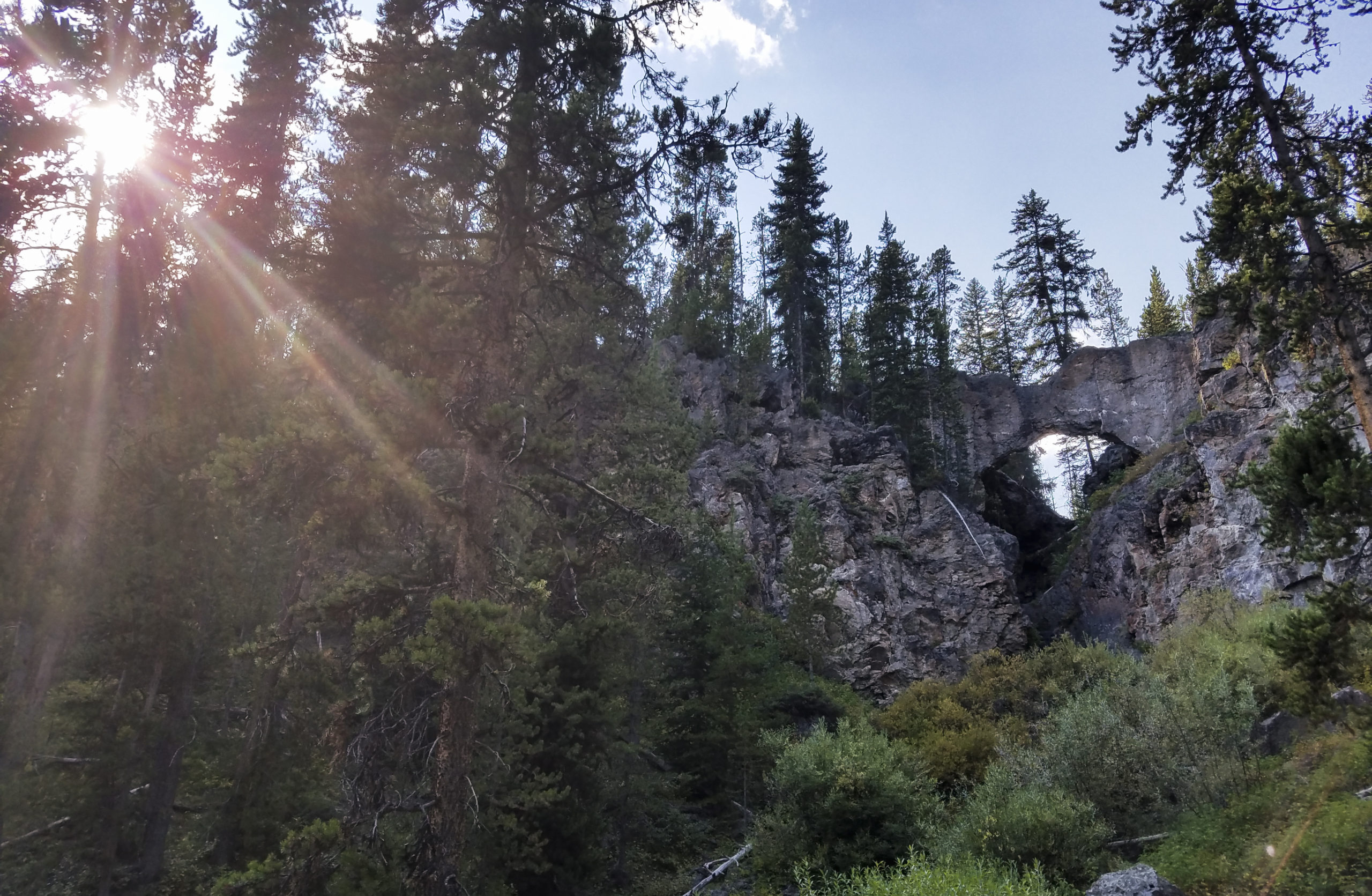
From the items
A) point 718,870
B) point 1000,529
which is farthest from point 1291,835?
point 1000,529

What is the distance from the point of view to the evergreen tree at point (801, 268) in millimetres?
48344

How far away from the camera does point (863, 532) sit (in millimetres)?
37281

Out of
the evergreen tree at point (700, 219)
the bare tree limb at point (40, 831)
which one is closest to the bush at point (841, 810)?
the evergreen tree at point (700, 219)

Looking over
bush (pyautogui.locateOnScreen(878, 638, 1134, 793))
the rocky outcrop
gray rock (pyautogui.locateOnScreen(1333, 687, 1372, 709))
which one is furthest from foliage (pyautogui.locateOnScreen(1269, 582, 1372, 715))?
the rocky outcrop

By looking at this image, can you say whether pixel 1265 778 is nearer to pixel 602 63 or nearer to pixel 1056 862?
pixel 1056 862

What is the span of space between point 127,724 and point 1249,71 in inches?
908

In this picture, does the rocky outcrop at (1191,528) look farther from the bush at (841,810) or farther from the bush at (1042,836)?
the bush at (841,810)

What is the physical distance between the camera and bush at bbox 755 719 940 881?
13406mm

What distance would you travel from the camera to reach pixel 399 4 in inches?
406

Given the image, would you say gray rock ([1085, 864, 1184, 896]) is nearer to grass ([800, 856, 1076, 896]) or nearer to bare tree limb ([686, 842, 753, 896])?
grass ([800, 856, 1076, 896])

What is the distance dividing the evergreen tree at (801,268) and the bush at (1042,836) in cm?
3578


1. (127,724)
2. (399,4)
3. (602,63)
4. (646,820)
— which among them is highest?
(399,4)

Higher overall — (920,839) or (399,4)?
(399,4)

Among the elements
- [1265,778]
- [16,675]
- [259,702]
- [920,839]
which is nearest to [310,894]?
[259,702]
